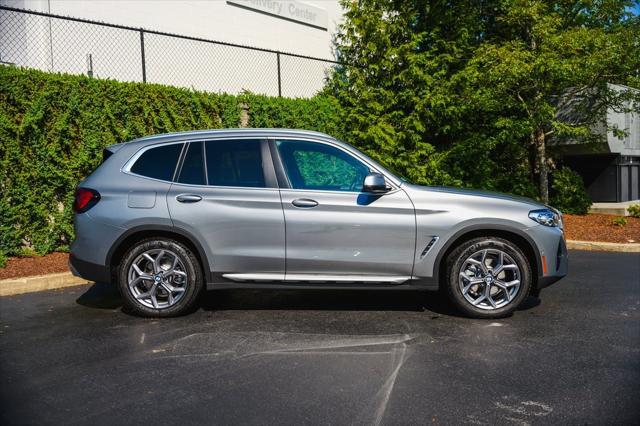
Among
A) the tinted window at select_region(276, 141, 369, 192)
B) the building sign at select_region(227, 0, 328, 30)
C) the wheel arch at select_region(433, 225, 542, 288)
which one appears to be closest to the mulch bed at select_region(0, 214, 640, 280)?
the tinted window at select_region(276, 141, 369, 192)

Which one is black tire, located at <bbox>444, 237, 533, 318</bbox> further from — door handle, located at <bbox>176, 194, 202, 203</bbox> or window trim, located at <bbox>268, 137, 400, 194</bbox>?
door handle, located at <bbox>176, 194, 202, 203</bbox>

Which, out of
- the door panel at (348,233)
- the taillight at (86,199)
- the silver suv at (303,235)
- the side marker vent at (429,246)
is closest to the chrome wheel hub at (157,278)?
the silver suv at (303,235)

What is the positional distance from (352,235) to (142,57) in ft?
24.5

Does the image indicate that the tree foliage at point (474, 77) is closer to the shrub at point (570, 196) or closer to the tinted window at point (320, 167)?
the shrub at point (570, 196)

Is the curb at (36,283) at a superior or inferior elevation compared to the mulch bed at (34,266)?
inferior

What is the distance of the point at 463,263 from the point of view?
5.50 metres

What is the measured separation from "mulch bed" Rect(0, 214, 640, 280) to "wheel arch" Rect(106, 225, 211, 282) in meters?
2.63

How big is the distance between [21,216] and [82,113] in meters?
1.85

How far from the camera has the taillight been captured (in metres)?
5.61

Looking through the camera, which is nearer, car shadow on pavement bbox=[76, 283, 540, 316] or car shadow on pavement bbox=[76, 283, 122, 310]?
car shadow on pavement bbox=[76, 283, 540, 316]

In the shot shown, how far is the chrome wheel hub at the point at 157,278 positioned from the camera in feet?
18.3

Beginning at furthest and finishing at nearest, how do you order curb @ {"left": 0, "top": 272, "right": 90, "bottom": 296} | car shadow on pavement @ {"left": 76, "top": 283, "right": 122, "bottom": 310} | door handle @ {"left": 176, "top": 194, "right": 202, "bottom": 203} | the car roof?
curb @ {"left": 0, "top": 272, "right": 90, "bottom": 296}
car shadow on pavement @ {"left": 76, "top": 283, "right": 122, "bottom": 310}
the car roof
door handle @ {"left": 176, "top": 194, "right": 202, "bottom": 203}

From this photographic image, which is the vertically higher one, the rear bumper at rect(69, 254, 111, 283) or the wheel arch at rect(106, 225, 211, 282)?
the wheel arch at rect(106, 225, 211, 282)

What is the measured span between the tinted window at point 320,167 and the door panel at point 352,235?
18cm
